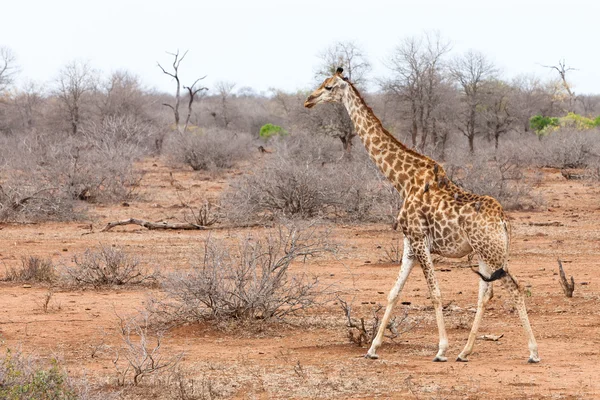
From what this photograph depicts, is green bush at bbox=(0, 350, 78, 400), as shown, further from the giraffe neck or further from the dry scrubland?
the giraffe neck

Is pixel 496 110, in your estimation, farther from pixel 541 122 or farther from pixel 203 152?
pixel 203 152

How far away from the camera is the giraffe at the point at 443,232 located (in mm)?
6453

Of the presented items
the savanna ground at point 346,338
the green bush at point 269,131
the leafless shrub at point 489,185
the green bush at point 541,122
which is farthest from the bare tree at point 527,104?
the savanna ground at point 346,338

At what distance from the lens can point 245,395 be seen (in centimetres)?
577

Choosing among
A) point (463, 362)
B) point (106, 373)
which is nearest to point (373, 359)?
point (463, 362)

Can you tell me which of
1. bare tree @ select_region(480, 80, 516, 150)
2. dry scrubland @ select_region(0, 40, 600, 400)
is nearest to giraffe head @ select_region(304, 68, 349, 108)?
dry scrubland @ select_region(0, 40, 600, 400)

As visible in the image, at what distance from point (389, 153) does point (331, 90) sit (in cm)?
85

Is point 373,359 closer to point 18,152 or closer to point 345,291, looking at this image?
point 345,291

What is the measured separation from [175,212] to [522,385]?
1385 cm

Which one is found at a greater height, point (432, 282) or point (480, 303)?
point (432, 282)

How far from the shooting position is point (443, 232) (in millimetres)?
6656

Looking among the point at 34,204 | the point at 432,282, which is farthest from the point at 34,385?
the point at 34,204

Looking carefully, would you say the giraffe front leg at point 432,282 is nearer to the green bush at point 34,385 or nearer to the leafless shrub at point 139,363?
the leafless shrub at point 139,363

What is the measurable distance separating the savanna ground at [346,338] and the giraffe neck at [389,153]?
1.27 meters
